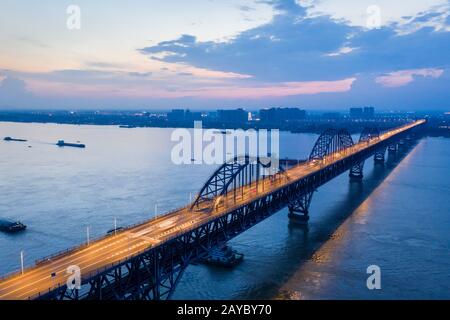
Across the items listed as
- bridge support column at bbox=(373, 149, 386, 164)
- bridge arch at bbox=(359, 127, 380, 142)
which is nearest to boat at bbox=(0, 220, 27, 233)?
bridge support column at bbox=(373, 149, 386, 164)

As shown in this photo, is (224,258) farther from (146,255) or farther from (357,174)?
(357,174)

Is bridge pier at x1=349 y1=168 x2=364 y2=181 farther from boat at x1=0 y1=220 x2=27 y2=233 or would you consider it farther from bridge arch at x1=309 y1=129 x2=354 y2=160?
boat at x1=0 y1=220 x2=27 y2=233

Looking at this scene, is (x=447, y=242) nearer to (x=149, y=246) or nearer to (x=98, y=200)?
(x=149, y=246)

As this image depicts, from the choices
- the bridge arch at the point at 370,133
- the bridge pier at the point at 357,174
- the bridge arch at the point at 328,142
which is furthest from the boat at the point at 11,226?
the bridge arch at the point at 370,133

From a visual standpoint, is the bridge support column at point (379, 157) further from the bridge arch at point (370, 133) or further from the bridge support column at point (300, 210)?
the bridge support column at point (300, 210)
